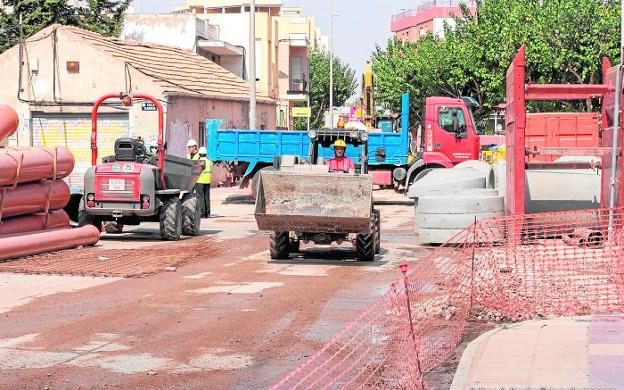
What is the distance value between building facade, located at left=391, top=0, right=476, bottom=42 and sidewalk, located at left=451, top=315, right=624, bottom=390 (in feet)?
306

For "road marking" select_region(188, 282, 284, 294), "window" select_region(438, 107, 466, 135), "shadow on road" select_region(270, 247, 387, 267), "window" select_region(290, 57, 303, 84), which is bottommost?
"shadow on road" select_region(270, 247, 387, 267)

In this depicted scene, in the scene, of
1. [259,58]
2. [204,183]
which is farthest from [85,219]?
[259,58]

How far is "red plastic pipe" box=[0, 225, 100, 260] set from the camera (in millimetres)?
16844

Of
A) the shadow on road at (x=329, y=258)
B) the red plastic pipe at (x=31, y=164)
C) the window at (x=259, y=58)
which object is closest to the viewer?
the shadow on road at (x=329, y=258)

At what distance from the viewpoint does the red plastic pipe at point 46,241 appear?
16.8 m

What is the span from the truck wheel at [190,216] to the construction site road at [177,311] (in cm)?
123

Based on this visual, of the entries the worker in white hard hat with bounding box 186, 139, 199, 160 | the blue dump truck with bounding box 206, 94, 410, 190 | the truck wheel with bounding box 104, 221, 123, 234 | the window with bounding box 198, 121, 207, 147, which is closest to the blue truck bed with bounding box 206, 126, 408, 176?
the blue dump truck with bounding box 206, 94, 410, 190

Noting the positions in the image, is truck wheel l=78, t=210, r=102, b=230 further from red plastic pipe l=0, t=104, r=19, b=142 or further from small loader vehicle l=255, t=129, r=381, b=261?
small loader vehicle l=255, t=129, r=381, b=261

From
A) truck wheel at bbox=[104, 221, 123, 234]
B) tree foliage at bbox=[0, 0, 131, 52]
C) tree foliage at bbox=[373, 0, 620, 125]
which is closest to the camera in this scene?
truck wheel at bbox=[104, 221, 123, 234]

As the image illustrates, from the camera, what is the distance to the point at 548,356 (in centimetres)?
934

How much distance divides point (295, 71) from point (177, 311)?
64.9m

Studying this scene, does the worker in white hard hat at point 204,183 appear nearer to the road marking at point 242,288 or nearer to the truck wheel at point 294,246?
the truck wheel at point 294,246

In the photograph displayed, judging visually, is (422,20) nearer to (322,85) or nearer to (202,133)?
(322,85)

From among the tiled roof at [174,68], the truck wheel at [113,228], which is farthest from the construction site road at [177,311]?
the tiled roof at [174,68]
